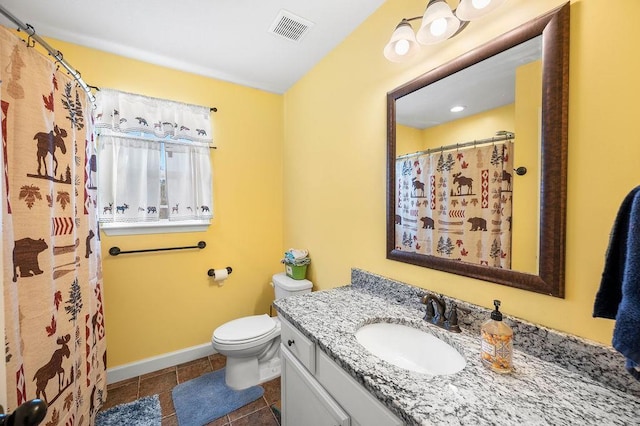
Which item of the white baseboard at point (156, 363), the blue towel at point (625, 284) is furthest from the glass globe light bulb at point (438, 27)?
the white baseboard at point (156, 363)

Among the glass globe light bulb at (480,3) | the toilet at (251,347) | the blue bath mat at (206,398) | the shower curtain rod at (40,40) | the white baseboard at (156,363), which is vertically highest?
the shower curtain rod at (40,40)

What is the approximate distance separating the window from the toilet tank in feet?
2.65

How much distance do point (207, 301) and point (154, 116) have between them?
156cm

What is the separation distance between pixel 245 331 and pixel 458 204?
1603 mm

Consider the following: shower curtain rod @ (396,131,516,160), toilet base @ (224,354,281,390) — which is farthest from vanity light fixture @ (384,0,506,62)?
toilet base @ (224,354,281,390)

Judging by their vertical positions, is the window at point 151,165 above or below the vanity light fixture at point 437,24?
below

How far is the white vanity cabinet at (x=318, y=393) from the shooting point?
0.77 metres

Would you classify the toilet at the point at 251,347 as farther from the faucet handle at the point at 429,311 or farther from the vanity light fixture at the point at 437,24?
the vanity light fixture at the point at 437,24

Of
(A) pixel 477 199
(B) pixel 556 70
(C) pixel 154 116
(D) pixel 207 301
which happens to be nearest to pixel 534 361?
(A) pixel 477 199

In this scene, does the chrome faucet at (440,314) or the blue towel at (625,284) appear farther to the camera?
the chrome faucet at (440,314)

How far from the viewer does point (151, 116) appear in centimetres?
195

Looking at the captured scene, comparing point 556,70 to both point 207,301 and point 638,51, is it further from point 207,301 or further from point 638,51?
point 207,301

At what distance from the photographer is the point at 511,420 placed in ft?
1.95

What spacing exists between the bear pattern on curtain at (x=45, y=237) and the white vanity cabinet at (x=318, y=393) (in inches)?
39.0
